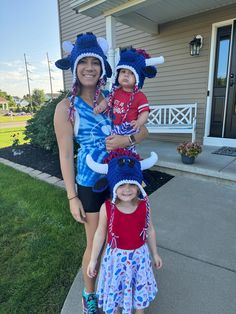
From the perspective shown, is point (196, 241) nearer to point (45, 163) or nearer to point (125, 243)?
point (125, 243)

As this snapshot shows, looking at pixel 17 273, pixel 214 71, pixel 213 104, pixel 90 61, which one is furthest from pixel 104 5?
pixel 17 273

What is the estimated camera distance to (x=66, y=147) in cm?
132

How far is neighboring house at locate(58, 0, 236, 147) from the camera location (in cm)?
442

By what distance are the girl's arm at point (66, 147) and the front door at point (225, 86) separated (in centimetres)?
428

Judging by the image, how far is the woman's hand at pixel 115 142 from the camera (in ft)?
4.24

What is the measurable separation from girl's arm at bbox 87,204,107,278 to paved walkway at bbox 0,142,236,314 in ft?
1.53

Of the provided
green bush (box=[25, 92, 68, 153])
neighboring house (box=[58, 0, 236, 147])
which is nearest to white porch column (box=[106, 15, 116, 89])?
neighboring house (box=[58, 0, 236, 147])

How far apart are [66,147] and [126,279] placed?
0.80 m

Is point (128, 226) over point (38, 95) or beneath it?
beneath

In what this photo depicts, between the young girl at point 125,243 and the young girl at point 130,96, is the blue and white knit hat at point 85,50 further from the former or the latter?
the young girl at point 125,243

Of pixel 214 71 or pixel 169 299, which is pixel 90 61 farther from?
pixel 214 71

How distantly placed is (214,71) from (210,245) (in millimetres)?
3793

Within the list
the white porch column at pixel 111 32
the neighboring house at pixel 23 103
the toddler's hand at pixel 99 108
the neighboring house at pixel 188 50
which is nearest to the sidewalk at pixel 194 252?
the toddler's hand at pixel 99 108

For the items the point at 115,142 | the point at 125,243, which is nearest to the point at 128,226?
the point at 125,243
